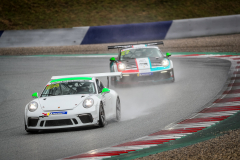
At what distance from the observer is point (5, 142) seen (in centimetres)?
742

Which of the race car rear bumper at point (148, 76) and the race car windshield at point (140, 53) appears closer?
the race car rear bumper at point (148, 76)

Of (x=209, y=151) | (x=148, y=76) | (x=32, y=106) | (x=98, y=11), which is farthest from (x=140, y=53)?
(x=98, y=11)

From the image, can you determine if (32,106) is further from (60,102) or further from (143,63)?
(143,63)

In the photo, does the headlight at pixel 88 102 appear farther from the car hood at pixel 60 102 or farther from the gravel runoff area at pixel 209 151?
the gravel runoff area at pixel 209 151

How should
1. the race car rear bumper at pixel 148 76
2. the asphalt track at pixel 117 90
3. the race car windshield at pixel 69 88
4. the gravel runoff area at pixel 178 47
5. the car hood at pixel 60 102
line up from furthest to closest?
the gravel runoff area at pixel 178 47 → the race car rear bumper at pixel 148 76 → the race car windshield at pixel 69 88 → the car hood at pixel 60 102 → the asphalt track at pixel 117 90

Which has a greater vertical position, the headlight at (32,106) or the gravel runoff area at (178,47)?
the gravel runoff area at (178,47)

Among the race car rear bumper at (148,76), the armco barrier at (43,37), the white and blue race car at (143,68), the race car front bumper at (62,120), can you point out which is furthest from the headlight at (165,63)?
the armco barrier at (43,37)

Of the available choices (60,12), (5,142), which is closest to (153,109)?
(5,142)

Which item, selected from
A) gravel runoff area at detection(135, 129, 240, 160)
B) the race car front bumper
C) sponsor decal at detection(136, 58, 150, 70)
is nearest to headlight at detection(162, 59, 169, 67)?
sponsor decal at detection(136, 58, 150, 70)

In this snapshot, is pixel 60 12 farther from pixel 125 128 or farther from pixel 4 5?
pixel 125 128

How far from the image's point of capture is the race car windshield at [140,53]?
49.1 feet

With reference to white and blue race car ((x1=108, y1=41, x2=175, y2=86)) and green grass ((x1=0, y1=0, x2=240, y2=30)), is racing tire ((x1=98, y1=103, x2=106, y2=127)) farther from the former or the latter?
green grass ((x1=0, y1=0, x2=240, y2=30))

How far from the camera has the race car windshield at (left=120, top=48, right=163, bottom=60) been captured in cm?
1495

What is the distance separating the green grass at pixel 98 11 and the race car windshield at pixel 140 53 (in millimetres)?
17334
